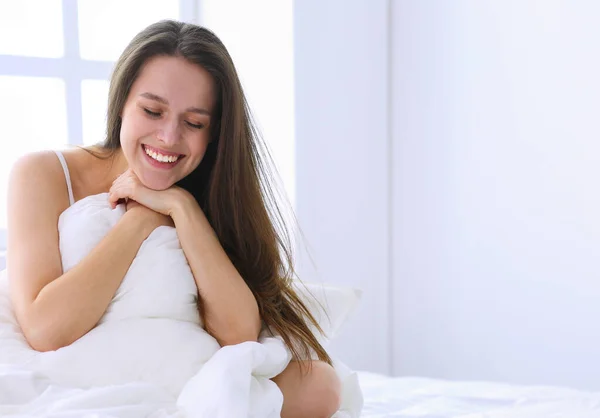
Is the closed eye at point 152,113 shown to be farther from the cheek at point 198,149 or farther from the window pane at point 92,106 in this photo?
the window pane at point 92,106

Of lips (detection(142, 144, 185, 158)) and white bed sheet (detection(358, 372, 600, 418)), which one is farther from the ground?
lips (detection(142, 144, 185, 158))

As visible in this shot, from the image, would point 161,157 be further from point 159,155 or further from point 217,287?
point 217,287

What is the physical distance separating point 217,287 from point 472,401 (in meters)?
0.74

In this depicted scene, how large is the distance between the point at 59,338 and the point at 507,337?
199 cm

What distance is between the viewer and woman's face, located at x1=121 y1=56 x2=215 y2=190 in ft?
5.38

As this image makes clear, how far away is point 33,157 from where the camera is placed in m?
1.70

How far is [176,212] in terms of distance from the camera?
1.68 m

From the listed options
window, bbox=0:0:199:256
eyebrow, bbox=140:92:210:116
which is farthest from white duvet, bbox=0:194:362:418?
window, bbox=0:0:199:256

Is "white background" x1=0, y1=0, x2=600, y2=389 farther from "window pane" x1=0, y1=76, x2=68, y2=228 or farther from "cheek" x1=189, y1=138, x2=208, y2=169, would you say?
"cheek" x1=189, y1=138, x2=208, y2=169

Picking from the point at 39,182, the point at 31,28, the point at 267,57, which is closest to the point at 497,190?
the point at 267,57

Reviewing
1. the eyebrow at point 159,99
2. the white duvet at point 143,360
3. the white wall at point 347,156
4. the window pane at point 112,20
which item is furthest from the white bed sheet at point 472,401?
the window pane at point 112,20

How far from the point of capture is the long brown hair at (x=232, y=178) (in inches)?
66.4

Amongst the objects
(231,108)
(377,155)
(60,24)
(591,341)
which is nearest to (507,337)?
(591,341)

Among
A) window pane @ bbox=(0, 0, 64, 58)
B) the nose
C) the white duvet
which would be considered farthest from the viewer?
window pane @ bbox=(0, 0, 64, 58)
